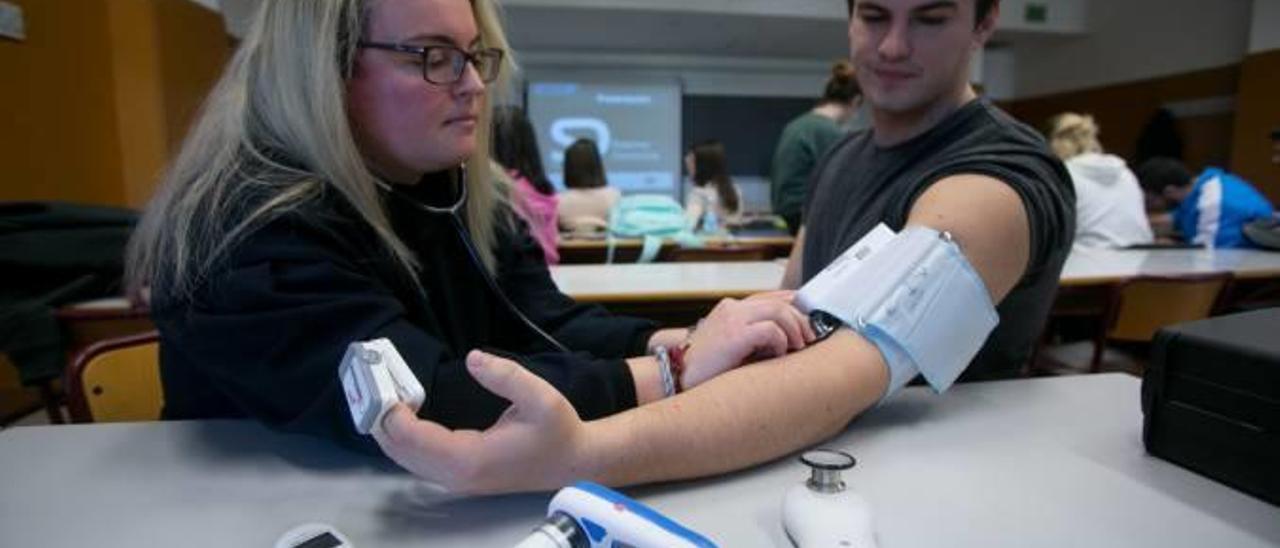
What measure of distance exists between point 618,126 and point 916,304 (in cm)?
816

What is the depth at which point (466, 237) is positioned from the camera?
1.02 m

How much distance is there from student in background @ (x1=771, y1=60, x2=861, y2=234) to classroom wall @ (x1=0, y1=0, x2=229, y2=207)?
2720 mm

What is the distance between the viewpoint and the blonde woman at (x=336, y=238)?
653 mm

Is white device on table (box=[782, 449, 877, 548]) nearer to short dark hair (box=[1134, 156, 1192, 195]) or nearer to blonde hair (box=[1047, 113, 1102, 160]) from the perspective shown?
blonde hair (box=[1047, 113, 1102, 160])

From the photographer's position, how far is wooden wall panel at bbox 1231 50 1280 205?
5414 millimetres

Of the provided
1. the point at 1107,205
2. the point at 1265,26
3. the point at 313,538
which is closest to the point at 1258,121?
the point at 1265,26

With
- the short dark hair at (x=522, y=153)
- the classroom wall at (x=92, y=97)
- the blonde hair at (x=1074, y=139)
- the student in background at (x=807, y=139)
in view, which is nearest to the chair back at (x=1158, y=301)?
the student in background at (x=807, y=139)

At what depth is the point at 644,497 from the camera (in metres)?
0.64

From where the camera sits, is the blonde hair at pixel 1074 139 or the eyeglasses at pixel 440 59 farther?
the blonde hair at pixel 1074 139

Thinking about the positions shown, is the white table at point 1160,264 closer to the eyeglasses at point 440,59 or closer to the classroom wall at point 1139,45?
the eyeglasses at point 440,59

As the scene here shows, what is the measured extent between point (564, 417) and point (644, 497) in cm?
12

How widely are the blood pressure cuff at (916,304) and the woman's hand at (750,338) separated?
3 centimetres

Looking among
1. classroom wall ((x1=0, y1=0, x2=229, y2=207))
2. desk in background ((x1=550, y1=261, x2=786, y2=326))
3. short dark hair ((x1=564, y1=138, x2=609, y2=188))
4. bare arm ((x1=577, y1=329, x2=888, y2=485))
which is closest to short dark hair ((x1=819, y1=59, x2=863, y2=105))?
short dark hair ((x1=564, y1=138, x2=609, y2=188))

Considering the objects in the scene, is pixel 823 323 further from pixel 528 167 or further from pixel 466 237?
pixel 528 167
